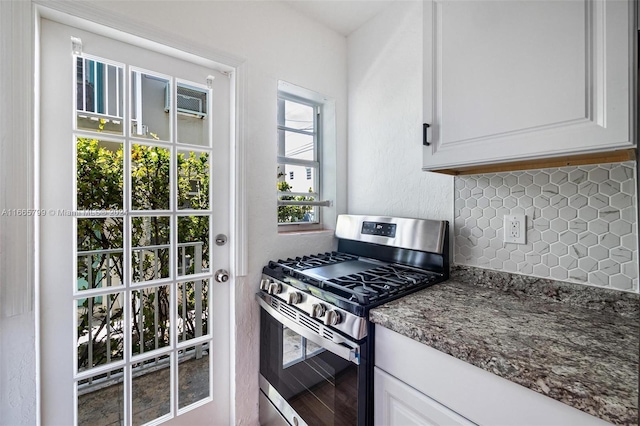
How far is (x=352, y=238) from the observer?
1801 millimetres

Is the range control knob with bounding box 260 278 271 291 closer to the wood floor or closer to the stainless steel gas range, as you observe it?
the stainless steel gas range

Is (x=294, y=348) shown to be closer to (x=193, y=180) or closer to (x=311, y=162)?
(x=193, y=180)

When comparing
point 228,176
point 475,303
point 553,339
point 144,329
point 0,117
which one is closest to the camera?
point 553,339

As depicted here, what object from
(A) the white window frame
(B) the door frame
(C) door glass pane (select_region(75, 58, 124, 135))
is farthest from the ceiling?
(C) door glass pane (select_region(75, 58, 124, 135))

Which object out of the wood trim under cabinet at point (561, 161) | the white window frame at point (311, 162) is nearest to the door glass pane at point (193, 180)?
the white window frame at point (311, 162)

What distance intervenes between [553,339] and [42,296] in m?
1.83

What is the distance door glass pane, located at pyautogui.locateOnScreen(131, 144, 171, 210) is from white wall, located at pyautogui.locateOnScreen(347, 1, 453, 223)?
47.8 inches

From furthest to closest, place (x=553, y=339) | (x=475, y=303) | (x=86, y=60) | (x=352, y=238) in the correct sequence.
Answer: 1. (x=352, y=238)
2. (x=86, y=60)
3. (x=475, y=303)
4. (x=553, y=339)

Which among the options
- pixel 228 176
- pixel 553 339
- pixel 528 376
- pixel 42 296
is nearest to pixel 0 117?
pixel 42 296

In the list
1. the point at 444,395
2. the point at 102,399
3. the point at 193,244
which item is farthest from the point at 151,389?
the point at 444,395

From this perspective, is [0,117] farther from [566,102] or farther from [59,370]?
[566,102]

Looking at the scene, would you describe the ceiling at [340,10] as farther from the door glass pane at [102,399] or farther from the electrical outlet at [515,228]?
the door glass pane at [102,399]

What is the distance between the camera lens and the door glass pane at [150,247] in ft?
4.23

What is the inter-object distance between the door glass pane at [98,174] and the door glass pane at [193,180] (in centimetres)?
26
